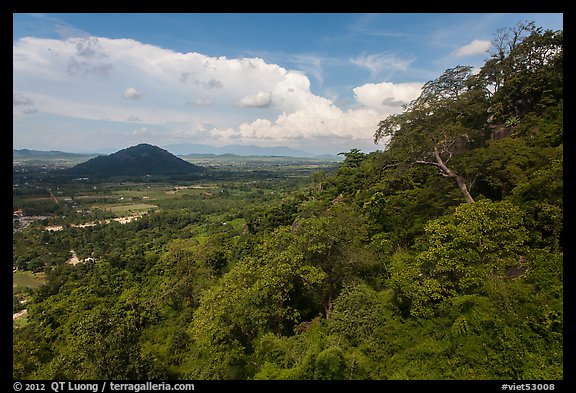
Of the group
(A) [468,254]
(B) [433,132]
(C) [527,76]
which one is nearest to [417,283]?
(A) [468,254]

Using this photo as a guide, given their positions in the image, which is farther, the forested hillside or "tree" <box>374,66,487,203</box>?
"tree" <box>374,66,487,203</box>

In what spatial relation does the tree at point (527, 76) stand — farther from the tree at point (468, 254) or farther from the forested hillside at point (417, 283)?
the tree at point (468, 254)

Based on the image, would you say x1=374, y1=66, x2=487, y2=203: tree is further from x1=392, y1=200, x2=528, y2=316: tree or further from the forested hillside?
x1=392, y1=200, x2=528, y2=316: tree

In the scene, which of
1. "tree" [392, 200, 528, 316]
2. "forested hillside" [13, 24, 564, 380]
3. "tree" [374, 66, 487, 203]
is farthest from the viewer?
"tree" [374, 66, 487, 203]

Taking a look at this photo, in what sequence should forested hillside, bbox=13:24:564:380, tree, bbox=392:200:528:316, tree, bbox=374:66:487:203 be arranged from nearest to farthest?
forested hillside, bbox=13:24:564:380 < tree, bbox=392:200:528:316 < tree, bbox=374:66:487:203

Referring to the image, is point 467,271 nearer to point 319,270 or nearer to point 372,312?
point 372,312

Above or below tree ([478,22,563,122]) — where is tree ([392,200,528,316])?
below

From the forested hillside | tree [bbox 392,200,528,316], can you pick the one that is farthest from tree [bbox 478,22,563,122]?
tree [bbox 392,200,528,316]

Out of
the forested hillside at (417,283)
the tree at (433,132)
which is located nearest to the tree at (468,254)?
the forested hillside at (417,283)
